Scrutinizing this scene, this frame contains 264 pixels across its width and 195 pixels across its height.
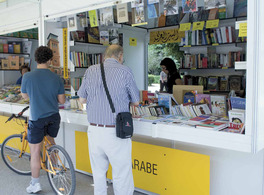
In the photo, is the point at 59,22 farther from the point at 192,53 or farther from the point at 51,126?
the point at 192,53

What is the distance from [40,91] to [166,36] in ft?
14.7

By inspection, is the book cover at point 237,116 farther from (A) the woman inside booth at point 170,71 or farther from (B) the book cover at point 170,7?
(A) the woman inside booth at point 170,71

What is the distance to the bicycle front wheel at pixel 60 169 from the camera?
124 inches

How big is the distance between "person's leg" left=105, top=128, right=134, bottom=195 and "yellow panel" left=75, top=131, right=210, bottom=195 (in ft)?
1.98

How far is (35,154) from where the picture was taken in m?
3.19

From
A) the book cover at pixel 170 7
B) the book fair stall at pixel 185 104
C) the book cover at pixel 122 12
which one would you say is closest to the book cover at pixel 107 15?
the book fair stall at pixel 185 104

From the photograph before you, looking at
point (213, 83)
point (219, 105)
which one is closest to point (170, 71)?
point (213, 83)

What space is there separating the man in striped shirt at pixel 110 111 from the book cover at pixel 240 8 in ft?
13.3

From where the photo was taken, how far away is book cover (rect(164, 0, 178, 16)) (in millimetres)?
2879

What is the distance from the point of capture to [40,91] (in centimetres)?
302

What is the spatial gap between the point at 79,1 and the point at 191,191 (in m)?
2.57

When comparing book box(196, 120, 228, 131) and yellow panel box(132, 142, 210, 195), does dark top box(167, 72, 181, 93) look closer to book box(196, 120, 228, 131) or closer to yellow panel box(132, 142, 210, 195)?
yellow panel box(132, 142, 210, 195)

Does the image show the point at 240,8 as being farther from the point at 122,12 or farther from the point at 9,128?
the point at 9,128

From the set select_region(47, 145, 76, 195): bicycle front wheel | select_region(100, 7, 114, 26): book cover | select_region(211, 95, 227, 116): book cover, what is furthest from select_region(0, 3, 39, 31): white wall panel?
select_region(211, 95, 227, 116): book cover
